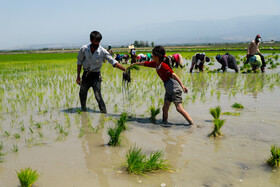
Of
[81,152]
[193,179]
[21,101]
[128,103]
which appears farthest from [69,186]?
[21,101]

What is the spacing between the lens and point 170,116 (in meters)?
4.07

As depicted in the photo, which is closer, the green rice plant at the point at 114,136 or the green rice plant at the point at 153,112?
the green rice plant at the point at 114,136

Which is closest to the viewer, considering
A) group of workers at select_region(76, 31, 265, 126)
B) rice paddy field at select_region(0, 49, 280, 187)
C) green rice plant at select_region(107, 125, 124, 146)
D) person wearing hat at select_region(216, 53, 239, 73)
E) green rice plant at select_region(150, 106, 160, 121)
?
rice paddy field at select_region(0, 49, 280, 187)

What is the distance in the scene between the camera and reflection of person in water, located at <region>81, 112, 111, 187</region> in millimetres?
2187

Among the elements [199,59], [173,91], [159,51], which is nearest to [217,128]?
[173,91]

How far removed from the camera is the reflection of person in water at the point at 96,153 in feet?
7.17

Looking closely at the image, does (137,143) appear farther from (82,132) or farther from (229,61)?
(229,61)

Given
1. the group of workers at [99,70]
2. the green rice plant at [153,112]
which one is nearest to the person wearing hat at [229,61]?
the group of workers at [99,70]

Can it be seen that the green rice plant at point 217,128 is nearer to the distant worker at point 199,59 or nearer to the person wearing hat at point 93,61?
the person wearing hat at point 93,61

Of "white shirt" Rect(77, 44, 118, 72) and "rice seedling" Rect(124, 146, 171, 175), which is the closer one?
"rice seedling" Rect(124, 146, 171, 175)

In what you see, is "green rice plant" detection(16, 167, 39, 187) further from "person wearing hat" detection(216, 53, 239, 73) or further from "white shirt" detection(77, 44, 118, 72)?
"person wearing hat" detection(216, 53, 239, 73)

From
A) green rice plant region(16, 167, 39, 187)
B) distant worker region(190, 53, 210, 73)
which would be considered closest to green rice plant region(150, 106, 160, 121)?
green rice plant region(16, 167, 39, 187)

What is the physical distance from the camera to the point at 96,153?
8.68ft

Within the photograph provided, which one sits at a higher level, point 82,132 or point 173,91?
point 173,91
